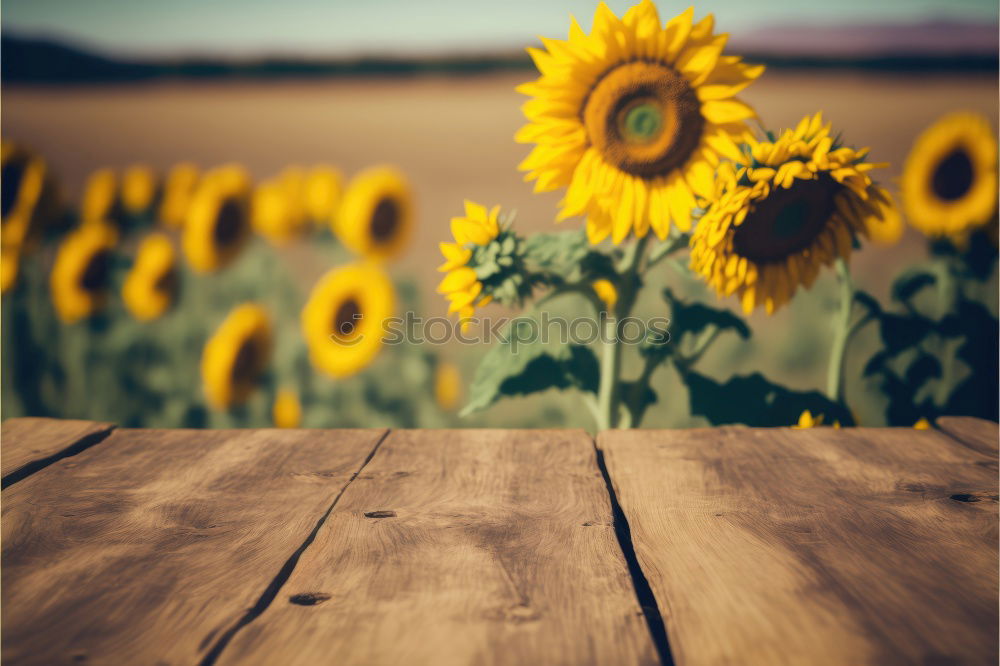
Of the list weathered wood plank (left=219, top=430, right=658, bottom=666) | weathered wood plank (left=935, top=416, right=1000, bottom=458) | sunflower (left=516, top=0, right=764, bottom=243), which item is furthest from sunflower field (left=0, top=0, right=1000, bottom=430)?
weathered wood plank (left=219, top=430, right=658, bottom=666)

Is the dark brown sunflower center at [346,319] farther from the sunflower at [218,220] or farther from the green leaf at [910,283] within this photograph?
the green leaf at [910,283]

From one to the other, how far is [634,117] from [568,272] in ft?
0.75

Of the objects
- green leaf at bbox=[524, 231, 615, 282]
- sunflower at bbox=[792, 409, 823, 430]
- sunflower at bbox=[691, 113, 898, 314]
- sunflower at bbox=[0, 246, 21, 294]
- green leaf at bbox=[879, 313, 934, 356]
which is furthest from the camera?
sunflower at bbox=[0, 246, 21, 294]

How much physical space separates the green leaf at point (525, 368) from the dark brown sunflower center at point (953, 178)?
2.43ft

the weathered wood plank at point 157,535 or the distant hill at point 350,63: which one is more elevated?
the distant hill at point 350,63

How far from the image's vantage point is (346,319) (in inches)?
57.2

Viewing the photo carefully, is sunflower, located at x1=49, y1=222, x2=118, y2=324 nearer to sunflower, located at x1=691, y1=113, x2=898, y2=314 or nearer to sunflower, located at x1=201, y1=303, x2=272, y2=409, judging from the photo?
sunflower, located at x1=201, y1=303, x2=272, y2=409

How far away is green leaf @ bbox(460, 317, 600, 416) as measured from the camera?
108cm

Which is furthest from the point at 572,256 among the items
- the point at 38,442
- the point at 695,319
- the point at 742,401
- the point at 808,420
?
the point at 38,442

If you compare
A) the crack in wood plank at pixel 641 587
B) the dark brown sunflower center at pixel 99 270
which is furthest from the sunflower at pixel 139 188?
the crack in wood plank at pixel 641 587

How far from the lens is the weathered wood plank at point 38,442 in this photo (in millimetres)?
717

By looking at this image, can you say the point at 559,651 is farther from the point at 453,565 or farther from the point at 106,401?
the point at 106,401

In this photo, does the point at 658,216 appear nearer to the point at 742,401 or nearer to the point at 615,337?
the point at 615,337

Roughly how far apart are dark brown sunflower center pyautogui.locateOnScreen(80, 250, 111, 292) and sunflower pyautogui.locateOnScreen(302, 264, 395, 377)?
440mm
